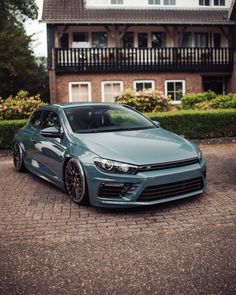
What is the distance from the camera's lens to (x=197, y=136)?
1293 cm

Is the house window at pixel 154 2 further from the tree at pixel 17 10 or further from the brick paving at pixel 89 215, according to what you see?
the brick paving at pixel 89 215

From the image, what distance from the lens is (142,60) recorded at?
24.6m

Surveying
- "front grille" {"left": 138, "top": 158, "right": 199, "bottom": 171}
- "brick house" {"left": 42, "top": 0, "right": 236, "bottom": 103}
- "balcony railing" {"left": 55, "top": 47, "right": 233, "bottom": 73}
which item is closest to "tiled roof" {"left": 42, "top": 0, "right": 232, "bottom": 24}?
"brick house" {"left": 42, "top": 0, "right": 236, "bottom": 103}

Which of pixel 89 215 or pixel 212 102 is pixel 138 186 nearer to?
pixel 89 215

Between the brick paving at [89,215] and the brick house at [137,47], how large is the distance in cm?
1730

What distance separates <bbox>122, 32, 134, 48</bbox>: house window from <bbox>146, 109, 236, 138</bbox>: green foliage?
1426cm

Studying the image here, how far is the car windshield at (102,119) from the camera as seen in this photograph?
22.2 ft

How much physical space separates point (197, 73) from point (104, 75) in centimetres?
583

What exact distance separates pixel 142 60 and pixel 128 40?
7.43 ft

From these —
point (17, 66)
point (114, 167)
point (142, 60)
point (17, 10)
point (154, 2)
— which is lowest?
point (114, 167)

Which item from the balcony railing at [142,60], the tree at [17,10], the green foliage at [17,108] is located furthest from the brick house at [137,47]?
the tree at [17,10]

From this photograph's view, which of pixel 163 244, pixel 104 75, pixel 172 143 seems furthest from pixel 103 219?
pixel 104 75

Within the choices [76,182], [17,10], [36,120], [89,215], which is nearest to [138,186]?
[89,215]

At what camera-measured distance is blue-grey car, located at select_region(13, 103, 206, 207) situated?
17.8 ft
